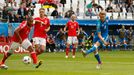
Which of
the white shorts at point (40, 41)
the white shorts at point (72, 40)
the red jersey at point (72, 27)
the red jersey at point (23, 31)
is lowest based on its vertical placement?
the white shorts at point (72, 40)

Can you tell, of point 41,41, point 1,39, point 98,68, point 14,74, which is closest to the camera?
point 14,74

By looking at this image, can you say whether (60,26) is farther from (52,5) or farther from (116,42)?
(116,42)

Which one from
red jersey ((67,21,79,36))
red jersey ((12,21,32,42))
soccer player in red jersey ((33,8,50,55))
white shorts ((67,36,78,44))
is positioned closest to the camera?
red jersey ((12,21,32,42))

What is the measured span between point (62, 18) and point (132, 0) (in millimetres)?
8140

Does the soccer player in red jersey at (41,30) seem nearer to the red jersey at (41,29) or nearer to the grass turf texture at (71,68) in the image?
the red jersey at (41,29)

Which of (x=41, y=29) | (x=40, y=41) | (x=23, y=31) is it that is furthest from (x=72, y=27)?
(x=23, y=31)

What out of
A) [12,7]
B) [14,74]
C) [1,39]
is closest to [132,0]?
[12,7]

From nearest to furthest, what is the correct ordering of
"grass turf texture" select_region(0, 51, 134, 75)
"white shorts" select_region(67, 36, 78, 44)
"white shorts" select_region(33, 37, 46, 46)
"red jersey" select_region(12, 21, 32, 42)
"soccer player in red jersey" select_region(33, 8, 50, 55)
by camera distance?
"grass turf texture" select_region(0, 51, 134, 75) < "red jersey" select_region(12, 21, 32, 42) < "soccer player in red jersey" select_region(33, 8, 50, 55) < "white shorts" select_region(33, 37, 46, 46) < "white shorts" select_region(67, 36, 78, 44)

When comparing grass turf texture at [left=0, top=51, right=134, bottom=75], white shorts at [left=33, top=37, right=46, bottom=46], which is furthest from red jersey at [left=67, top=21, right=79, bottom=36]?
white shorts at [left=33, top=37, right=46, bottom=46]

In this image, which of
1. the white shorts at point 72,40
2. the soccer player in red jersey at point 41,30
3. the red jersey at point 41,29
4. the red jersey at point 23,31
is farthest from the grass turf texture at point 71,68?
the white shorts at point 72,40

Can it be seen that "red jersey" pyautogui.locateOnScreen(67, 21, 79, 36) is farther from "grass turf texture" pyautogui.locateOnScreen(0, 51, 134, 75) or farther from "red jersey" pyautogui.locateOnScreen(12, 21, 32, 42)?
"red jersey" pyautogui.locateOnScreen(12, 21, 32, 42)

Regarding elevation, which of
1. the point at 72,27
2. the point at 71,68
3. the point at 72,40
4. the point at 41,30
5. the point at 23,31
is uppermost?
the point at 23,31

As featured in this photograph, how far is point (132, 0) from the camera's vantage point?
45.6 metres

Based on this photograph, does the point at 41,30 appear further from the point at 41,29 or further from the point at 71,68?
the point at 71,68
